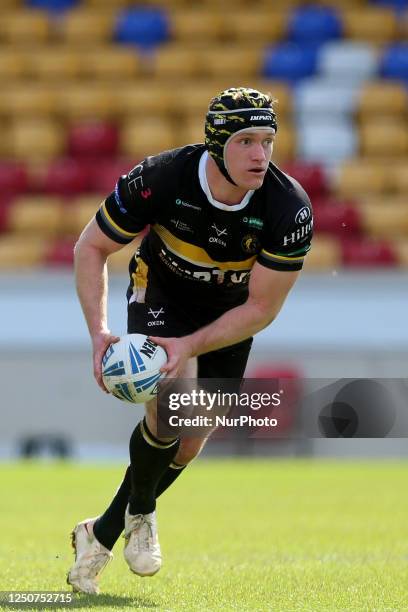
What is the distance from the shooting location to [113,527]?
5.51m

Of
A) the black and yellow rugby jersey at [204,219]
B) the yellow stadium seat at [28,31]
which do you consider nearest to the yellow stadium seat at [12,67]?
the yellow stadium seat at [28,31]

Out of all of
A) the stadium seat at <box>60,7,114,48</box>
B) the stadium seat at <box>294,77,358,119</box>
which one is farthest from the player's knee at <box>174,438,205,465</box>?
the stadium seat at <box>60,7,114,48</box>

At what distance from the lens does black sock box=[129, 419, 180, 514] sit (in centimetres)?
528

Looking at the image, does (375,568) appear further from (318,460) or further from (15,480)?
(318,460)

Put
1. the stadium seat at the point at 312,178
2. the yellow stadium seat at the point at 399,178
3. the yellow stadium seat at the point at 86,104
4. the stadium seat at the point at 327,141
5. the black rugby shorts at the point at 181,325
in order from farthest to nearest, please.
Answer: the yellow stadium seat at the point at 86,104, the stadium seat at the point at 327,141, the yellow stadium seat at the point at 399,178, the stadium seat at the point at 312,178, the black rugby shorts at the point at 181,325

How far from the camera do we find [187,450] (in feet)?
18.4

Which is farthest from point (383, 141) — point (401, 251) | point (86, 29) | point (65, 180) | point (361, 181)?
point (86, 29)

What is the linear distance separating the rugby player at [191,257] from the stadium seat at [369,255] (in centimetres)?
1093

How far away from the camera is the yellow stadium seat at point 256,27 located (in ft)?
68.4

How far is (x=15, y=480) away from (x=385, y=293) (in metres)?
5.28

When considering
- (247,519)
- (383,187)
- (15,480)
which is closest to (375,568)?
(247,519)

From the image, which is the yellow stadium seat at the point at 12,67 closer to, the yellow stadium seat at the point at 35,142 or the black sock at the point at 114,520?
the yellow stadium seat at the point at 35,142

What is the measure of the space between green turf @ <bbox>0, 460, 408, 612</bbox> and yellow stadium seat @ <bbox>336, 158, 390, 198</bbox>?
17.3 feet

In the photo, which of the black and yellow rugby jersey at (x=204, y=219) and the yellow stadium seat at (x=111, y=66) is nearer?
the black and yellow rugby jersey at (x=204, y=219)
